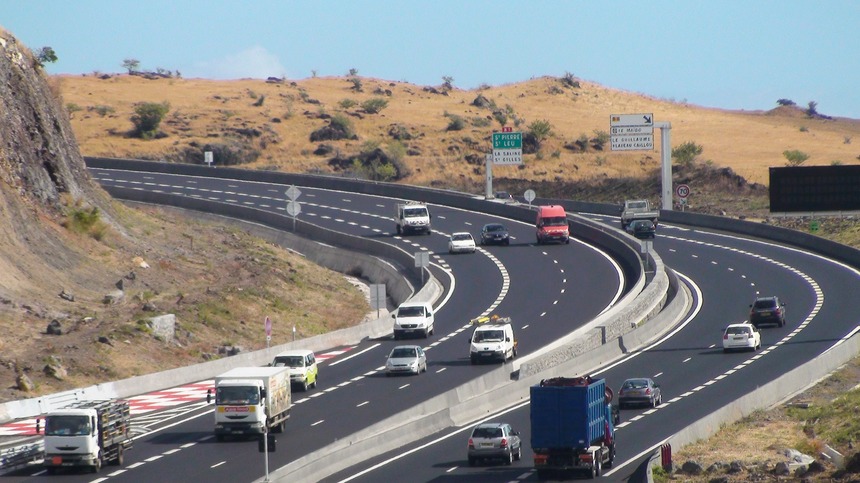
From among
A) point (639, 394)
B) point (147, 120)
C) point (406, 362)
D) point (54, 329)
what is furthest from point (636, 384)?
point (147, 120)

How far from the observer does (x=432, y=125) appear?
541 ft

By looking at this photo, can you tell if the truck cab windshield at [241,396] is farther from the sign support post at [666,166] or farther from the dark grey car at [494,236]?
the sign support post at [666,166]

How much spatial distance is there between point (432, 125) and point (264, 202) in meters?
65.6

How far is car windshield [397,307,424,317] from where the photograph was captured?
190 feet

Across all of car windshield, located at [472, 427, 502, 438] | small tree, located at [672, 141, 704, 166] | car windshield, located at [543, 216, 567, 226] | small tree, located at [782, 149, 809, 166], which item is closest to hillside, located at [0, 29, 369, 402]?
car windshield, located at [543, 216, 567, 226]

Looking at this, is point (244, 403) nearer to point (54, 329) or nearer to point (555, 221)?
point (54, 329)

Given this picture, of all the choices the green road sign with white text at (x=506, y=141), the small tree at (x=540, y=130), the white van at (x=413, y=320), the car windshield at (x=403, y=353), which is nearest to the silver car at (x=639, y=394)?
the car windshield at (x=403, y=353)

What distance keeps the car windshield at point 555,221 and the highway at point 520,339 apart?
4.97 ft

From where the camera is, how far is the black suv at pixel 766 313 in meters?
60.4

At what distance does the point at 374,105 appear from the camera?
565ft

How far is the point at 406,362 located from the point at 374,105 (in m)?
126

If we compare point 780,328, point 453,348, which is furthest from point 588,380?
point 780,328

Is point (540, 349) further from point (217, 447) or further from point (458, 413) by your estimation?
point (217, 447)

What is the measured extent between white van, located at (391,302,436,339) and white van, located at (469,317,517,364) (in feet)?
20.6
